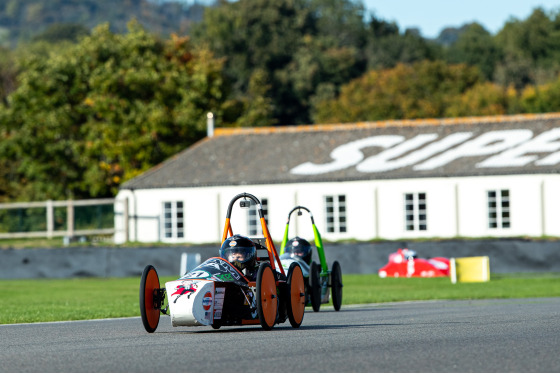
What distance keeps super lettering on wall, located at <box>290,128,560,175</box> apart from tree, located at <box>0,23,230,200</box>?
14711 millimetres

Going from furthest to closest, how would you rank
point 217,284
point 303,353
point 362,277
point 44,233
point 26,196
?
point 26,196 → point 44,233 → point 362,277 → point 217,284 → point 303,353

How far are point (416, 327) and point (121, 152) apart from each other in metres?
48.1

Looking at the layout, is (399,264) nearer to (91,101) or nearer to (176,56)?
(91,101)

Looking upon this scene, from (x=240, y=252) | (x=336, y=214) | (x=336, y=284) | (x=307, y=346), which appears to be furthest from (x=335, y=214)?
(x=307, y=346)

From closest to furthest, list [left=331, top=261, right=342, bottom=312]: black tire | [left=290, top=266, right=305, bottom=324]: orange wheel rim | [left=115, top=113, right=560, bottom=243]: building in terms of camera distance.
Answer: [left=290, top=266, right=305, bottom=324]: orange wheel rim
[left=331, top=261, right=342, bottom=312]: black tire
[left=115, top=113, right=560, bottom=243]: building

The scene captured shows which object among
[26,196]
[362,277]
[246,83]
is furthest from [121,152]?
[246,83]

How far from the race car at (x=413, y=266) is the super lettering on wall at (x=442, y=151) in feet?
31.7

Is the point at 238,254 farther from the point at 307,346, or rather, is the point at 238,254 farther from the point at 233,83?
the point at 233,83

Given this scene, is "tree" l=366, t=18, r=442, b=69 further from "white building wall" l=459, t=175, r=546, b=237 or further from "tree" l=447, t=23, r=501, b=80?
"white building wall" l=459, t=175, r=546, b=237

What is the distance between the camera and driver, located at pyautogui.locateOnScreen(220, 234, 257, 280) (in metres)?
14.9

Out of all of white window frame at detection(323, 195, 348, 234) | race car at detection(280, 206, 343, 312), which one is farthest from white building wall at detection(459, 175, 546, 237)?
race car at detection(280, 206, 343, 312)

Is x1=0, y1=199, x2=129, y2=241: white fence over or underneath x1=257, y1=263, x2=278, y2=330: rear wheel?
over

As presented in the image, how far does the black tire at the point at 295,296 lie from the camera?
14812 millimetres

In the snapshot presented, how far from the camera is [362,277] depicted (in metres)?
36.3
